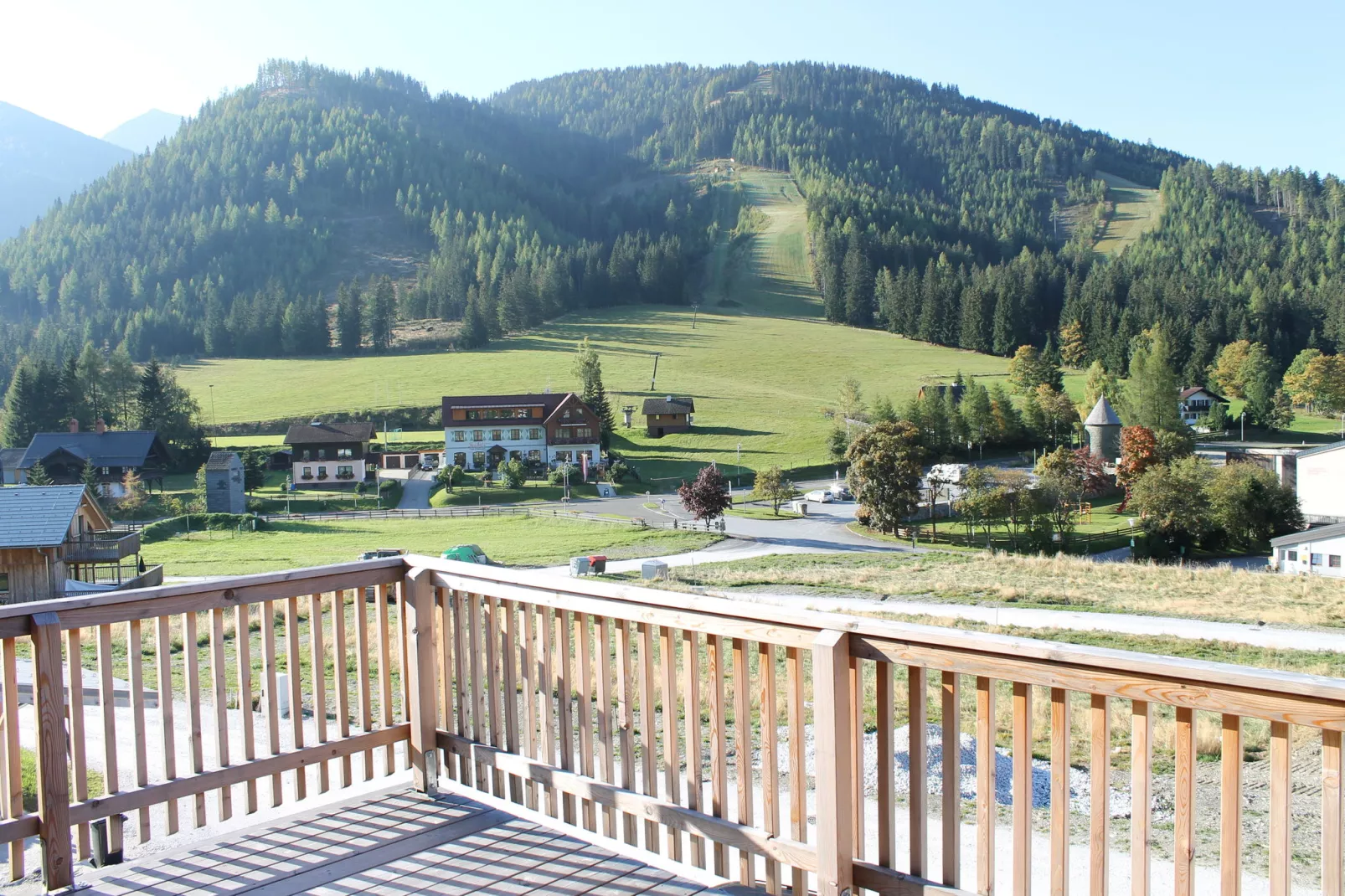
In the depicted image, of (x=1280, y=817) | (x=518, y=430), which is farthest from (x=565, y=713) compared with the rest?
(x=518, y=430)

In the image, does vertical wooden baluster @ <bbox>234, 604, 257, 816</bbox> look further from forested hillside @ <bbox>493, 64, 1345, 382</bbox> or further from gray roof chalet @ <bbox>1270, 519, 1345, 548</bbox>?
forested hillside @ <bbox>493, 64, 1345, 382</bbox>

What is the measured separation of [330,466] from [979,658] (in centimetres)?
7030

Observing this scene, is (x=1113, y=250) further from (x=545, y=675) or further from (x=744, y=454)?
(x=545, y=675)

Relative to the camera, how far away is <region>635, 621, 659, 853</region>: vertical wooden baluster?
3934mm

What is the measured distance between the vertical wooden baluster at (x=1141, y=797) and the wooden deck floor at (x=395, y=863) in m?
1.65

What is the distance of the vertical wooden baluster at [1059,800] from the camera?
2.90m

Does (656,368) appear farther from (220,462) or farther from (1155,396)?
(220,462)

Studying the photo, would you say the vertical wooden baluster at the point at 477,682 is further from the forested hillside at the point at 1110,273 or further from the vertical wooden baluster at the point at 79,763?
the forested hillside at the point at 1110,273

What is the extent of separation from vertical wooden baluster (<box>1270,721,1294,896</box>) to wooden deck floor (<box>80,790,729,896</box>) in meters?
2.00

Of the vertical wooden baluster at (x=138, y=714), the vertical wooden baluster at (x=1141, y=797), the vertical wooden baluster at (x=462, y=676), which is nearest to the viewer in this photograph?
the vertical wooden baluster at (x=1141, y=797)

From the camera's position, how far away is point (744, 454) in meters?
72.2

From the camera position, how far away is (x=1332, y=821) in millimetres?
2385

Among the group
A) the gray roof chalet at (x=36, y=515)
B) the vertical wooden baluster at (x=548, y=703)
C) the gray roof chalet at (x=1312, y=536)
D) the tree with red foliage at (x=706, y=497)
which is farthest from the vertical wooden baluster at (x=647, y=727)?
the gray roof chalet at (x=1312, y=536)

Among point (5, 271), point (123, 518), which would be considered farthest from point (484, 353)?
point (5, 271)
